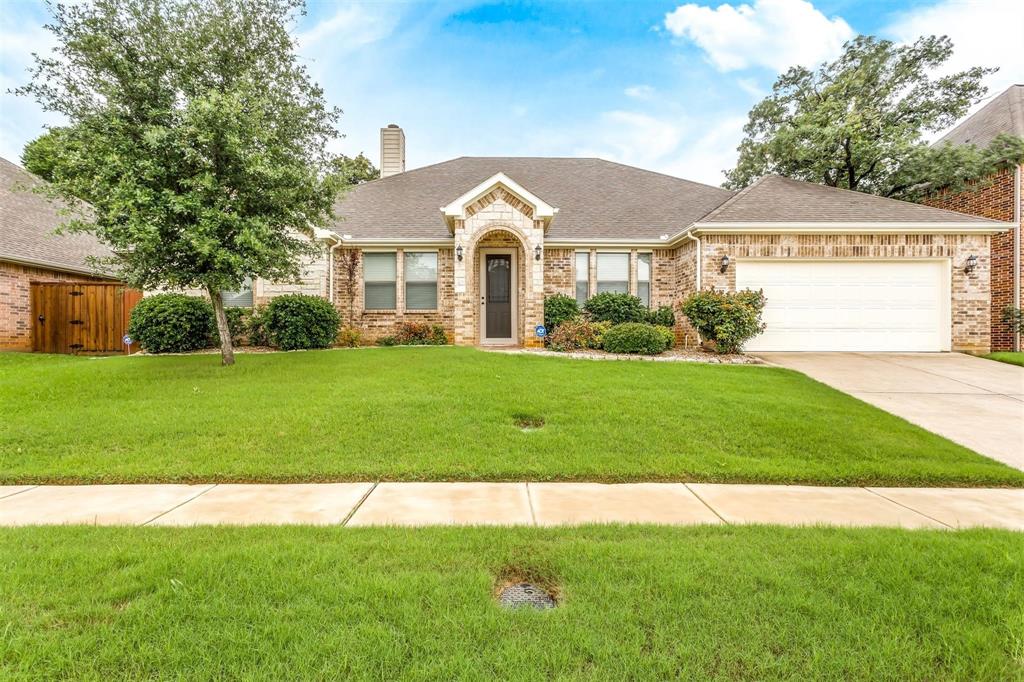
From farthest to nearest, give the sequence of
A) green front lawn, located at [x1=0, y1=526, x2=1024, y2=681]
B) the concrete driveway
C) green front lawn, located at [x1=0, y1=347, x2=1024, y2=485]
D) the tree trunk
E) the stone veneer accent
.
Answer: the stone veneer accent → the tree trunk → the concrete driveway → green front lawn, located at [x1=0, y1=347, x2=1024, y2=485] → green front lawn, located at [x1=0, y1=526, x2=1024, y2=681]

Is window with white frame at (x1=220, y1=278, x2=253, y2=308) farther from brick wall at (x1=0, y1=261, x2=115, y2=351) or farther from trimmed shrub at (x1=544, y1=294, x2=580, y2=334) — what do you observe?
trimmed shrub at (x1=544, y1=294, x2=580, y2=334)

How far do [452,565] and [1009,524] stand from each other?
3835 millimetres

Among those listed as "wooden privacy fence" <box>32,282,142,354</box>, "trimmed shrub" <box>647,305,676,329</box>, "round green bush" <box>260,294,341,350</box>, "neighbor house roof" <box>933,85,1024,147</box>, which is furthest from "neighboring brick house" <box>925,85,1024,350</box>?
"wooden privacy fence" <box>32,282,142,354</box>

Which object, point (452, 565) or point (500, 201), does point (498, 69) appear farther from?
point (452, 565)

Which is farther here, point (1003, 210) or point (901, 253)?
point (1003, 210)

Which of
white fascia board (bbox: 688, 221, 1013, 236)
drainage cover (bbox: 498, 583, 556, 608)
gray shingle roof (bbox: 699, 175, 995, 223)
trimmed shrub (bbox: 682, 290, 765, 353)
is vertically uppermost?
gray shingle roof (bbox: 699, 175, 995, 223)

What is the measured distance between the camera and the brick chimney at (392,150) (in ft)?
53.7

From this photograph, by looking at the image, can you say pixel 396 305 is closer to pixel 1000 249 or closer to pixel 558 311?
pixel 558 311

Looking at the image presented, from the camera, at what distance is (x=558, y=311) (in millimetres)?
12094

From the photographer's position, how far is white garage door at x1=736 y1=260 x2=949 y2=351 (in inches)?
443

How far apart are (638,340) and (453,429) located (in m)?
6.23

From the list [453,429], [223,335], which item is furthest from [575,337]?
[223,335]

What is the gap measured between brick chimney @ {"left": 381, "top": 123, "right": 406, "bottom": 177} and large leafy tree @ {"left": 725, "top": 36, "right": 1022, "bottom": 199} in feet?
42.9

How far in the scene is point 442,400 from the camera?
5957 mm
